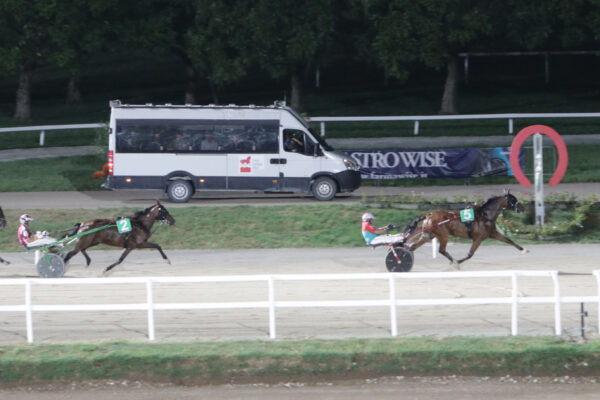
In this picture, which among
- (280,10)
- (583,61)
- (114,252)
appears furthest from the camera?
(583,61)

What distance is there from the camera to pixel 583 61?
50.2 meters

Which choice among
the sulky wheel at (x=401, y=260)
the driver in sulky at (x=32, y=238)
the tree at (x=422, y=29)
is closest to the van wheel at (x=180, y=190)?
the driver in sulky at (x=32, y=238)

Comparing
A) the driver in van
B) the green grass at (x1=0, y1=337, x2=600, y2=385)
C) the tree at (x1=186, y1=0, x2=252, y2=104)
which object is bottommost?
the green grass at (x1=0, y1=337, x2=600, y2=385)

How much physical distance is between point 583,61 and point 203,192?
92.2 feet

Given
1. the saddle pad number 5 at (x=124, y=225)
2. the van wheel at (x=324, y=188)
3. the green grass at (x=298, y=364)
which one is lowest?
the green grass at (x=298, y=364)

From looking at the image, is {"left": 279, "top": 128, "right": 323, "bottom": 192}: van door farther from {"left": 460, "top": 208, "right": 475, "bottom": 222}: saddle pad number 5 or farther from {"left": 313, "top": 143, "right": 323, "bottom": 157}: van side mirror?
{"left": 460, "top": 208, "right": 475, "bottom": 222}: saddle pad number 5

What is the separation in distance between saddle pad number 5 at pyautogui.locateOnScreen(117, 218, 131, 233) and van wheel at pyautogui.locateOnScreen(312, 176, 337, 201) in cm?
843

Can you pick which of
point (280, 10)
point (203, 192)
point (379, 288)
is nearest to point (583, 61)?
point (280, 10)

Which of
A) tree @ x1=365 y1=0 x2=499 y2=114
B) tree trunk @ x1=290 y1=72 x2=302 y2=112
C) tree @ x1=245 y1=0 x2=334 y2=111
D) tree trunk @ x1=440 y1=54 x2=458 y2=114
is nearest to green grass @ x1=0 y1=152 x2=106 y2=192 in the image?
tree @ x1=245 y1=0 x2=334 y2=111

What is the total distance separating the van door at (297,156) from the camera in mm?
26062

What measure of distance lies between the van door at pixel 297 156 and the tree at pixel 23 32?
14817mm

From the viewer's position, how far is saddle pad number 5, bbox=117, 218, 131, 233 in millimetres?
18516

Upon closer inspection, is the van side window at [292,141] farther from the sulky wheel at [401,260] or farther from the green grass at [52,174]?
the sulky wheel at [401,260]

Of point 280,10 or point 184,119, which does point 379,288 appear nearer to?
point 184,119
